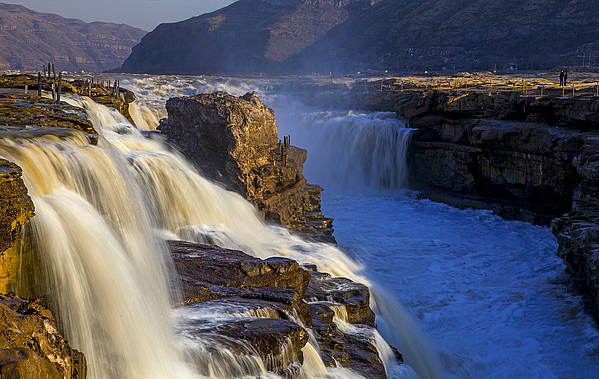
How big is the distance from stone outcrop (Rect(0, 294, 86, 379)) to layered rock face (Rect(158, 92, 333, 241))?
10.4 meters

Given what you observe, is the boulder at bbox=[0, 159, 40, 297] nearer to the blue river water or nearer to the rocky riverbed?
the blue river water

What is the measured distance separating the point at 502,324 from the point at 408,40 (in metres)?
93.5

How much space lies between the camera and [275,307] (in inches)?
296

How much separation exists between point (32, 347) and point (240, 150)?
36.8 feet

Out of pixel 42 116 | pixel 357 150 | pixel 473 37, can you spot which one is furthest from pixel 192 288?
pixel 473 37

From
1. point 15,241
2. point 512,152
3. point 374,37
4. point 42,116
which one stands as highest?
point 374,37

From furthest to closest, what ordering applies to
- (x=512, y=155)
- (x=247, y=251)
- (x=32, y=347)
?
(x=512, y=155) < (x=247, y=251) < (x=32, y=347)

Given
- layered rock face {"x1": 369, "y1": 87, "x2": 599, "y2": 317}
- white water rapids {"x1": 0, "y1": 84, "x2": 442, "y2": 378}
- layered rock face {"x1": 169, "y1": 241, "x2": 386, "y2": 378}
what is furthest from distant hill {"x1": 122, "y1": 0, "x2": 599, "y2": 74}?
layered rock face {"x1": 169, "y1": 241, "x2": 386, "y2": 378}

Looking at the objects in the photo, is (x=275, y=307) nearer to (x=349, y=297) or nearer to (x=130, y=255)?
(x=130, y=255)

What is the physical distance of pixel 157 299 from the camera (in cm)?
723

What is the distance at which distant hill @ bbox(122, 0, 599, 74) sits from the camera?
3187 inches

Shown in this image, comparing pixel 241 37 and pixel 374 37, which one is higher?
pixel 241 37

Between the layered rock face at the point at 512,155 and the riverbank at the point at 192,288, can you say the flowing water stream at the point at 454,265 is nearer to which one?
the layered rock face at the point at 512,155

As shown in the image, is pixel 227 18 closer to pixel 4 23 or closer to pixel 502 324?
pixel 4 23
